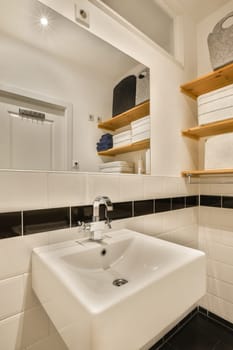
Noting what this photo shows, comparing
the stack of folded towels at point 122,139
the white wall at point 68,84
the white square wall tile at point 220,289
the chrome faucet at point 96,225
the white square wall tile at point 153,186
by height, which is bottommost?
the white square wall tile at point 220,289

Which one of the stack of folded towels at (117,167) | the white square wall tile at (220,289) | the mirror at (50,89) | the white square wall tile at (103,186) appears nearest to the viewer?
the mirror at (50,89)

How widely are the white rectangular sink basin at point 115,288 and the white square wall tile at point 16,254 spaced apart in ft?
0.10

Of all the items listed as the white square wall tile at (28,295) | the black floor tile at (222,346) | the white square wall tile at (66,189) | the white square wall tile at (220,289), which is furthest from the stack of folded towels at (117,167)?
the black floor tile at (222,346)

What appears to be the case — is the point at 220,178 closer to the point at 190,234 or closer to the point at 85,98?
the point at 190,234

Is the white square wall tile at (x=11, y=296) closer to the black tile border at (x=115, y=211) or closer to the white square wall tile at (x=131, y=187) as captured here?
the black tile border at (x=115, y=211)

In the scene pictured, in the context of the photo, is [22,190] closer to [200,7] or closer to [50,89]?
[50,89]

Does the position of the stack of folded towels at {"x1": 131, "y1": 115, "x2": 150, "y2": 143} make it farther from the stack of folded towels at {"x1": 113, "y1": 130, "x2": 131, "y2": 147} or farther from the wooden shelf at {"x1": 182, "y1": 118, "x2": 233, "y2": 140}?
the wooden shelf at {"x1": 182, "y1": 118, "x2": 233, "y2": 140}

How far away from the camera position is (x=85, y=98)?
1.04m

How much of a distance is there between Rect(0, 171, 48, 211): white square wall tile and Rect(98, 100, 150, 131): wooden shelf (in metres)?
0.50

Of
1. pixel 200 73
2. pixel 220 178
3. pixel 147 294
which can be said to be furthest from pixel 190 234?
pixel 200 73

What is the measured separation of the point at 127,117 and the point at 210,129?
0.60m

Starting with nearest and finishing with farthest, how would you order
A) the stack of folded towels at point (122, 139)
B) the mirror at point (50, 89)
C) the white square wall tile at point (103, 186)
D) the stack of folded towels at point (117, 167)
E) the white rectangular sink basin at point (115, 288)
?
the white rectangular sink basin at point (115, 288) < the mirror at point (50, 89) < the white square wall tile at point (103, 186) < the stack of folded towels at point (117, 167) < the stack of folded towels at point (122, 139)

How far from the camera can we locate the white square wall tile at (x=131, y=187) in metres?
1.06

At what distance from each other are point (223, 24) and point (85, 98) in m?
1.11
